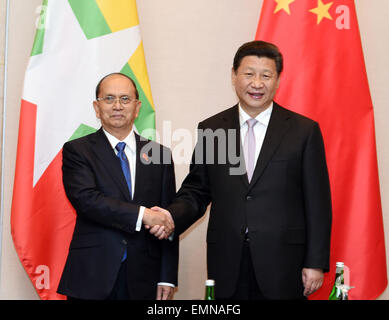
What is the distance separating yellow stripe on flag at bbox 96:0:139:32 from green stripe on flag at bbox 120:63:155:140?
0.26 metres

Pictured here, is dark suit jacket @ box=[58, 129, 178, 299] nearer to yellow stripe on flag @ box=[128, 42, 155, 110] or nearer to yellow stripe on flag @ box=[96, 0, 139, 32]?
yellow stripe on flag @ box=[128, 42, 155, 110]

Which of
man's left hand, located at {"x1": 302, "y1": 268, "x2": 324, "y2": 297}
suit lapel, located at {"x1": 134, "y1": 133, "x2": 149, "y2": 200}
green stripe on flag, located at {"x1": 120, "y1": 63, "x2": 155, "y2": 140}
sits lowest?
man's left hand, located at {"x1": 302, "y1": 268, "x2": 324, "y2": 297}

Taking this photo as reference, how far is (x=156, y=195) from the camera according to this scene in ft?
9.10

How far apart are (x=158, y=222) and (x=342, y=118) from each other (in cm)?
144

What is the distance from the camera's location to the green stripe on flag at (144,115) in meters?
3.46

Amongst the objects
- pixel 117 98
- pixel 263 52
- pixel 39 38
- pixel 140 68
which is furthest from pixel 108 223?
pixel 39 38

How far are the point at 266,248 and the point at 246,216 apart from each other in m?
0.17

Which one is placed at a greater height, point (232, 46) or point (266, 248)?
point (232, 46)

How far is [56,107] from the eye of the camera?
133 inches

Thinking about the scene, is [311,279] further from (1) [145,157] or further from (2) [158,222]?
(1) [145,157]

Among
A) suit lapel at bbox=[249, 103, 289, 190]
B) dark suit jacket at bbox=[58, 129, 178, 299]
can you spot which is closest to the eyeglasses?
dark suit jacket at bbox=[58, 129, 178, 299]

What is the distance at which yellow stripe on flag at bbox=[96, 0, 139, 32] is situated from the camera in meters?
3.45
